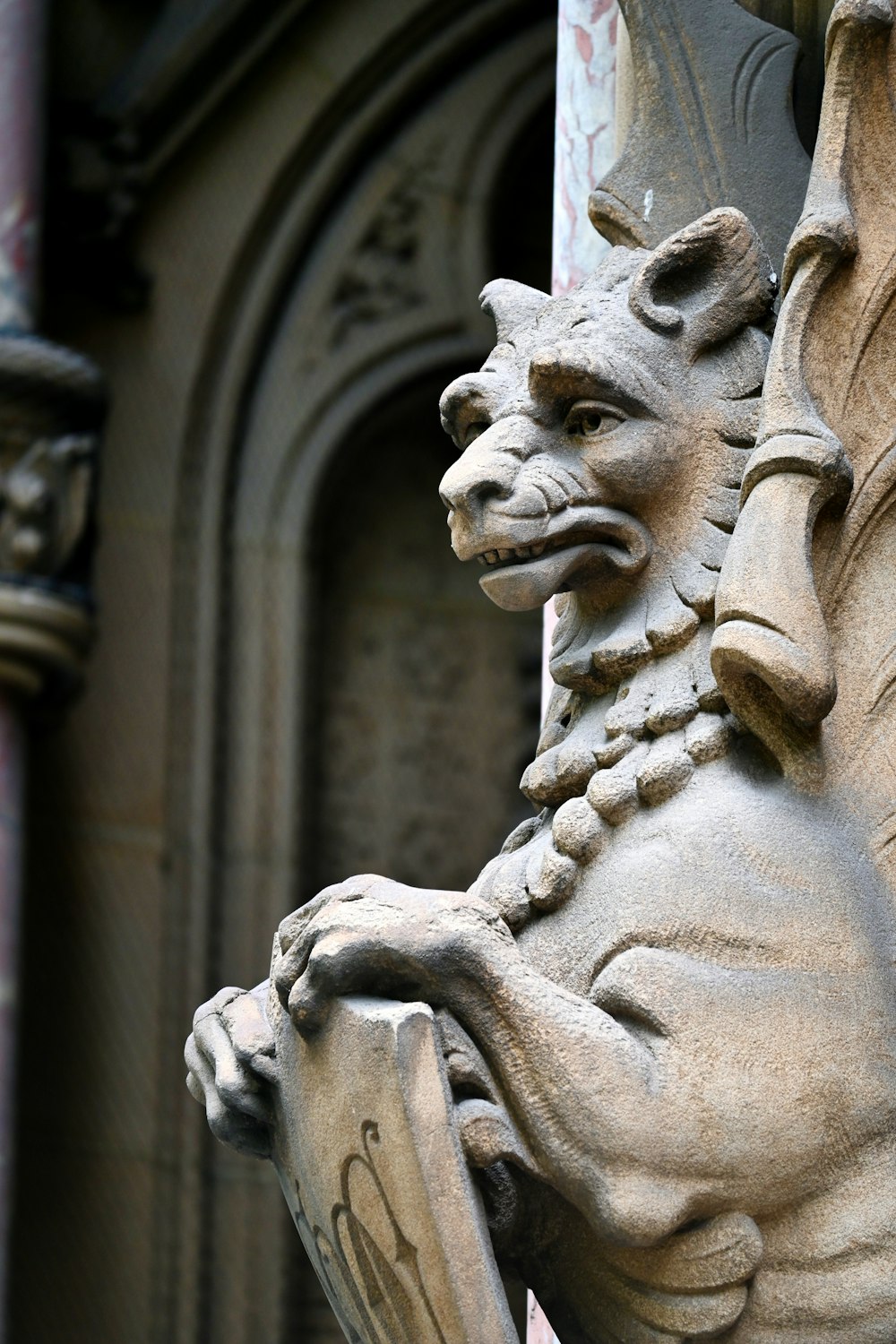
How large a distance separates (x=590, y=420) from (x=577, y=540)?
0.34ft

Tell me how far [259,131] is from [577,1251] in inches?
160

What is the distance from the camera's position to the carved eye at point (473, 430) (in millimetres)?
2223

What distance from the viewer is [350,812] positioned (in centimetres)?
568

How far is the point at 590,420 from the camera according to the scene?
2168 mm

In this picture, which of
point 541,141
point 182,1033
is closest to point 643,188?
point 182,1033

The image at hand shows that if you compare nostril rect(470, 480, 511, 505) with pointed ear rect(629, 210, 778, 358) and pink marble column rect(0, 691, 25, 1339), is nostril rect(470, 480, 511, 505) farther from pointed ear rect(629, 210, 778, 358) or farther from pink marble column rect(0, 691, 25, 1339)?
pink marble column rect(0, 691, 25, 1339)

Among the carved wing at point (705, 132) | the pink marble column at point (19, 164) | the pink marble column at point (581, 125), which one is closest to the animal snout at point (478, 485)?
the carved wing at point (705, 132)

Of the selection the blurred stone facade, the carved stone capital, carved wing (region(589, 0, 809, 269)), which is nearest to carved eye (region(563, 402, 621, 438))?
carved wing (region(589, 0, 809, 269))

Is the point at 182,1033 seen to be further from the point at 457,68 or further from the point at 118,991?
the point at 457,68

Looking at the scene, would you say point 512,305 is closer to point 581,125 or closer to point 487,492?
point 487,492

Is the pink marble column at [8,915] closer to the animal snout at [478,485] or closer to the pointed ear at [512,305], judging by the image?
the pointed ear at [512,305]

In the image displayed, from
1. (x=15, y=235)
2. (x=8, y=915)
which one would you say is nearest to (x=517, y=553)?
(x=8, y=915)

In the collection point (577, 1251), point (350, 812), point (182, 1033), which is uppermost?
point (350, 812)

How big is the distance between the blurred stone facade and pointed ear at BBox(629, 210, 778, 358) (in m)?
3.16
